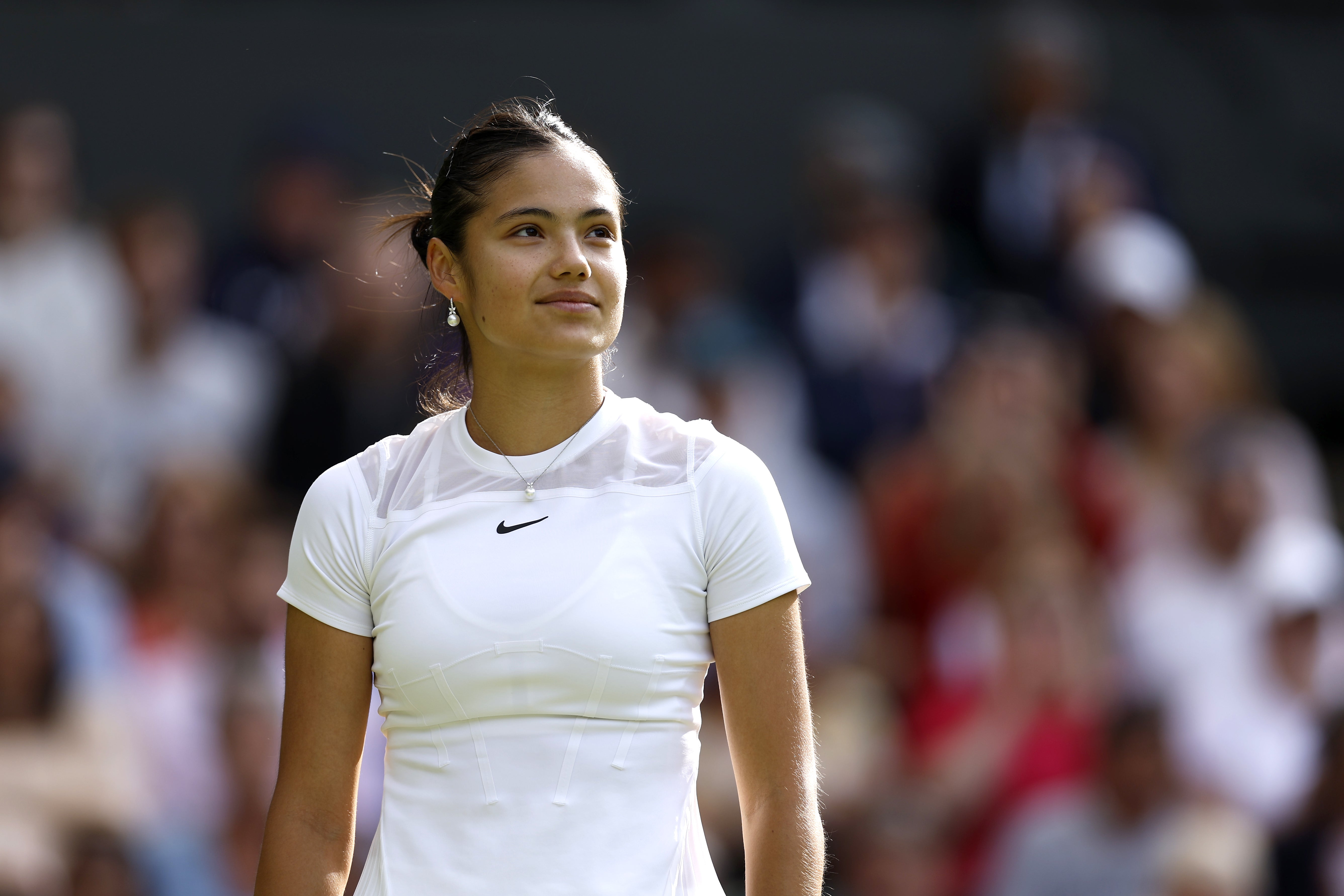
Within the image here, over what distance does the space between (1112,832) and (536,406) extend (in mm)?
3180

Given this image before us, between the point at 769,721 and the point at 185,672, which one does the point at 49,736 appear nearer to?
the point at 185,672

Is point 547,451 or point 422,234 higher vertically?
point 422,234

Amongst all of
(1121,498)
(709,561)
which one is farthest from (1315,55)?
(709,561)

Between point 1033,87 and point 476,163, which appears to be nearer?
point 476,163

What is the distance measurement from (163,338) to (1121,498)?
3.23 metres

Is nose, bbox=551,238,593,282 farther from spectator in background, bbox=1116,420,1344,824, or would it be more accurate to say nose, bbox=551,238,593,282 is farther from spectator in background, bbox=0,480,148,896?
spectator in background, bbox=1116,420,1344,824

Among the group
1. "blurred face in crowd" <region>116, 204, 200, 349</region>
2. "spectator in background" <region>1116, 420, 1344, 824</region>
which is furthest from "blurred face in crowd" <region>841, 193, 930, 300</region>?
"blurred face in crowd" <region>116, 204, 200, 349</region>

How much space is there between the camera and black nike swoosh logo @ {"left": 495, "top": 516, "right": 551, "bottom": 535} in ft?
6.70

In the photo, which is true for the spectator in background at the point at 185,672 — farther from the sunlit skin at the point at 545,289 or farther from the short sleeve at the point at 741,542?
the short sleeve at the point at 741,542

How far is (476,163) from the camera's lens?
2123 mm

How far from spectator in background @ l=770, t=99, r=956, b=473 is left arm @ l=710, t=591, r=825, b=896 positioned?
4.08m

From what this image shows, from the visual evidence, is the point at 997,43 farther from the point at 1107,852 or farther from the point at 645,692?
the point at 645,692

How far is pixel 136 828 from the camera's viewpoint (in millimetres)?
4680

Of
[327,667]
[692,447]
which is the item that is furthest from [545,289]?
[327,667]
